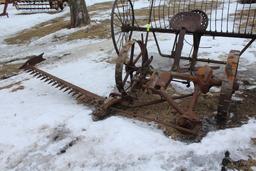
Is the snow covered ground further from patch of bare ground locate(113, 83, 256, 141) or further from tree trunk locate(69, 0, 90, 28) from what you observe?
tree trunk locate(69, 0, 90, 28)

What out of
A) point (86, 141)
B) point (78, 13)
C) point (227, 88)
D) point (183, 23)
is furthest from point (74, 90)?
point (78, 13)

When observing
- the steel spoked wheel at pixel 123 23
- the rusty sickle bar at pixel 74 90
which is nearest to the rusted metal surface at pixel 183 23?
the steel spoked wheel at pixel 123 23

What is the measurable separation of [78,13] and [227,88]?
8.54 m

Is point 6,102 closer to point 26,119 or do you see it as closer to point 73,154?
point 26,119

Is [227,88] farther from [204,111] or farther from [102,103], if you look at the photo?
[102,103]

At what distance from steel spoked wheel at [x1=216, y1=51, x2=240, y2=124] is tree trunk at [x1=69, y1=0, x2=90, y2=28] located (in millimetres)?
8106

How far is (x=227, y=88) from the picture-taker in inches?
158

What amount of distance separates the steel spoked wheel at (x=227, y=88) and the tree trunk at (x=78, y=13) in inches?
319

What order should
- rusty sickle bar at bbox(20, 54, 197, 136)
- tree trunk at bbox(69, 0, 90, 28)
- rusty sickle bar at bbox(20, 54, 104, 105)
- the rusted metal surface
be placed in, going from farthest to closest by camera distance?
tree trunk at bbox(69, 0, 90, 28) < the rusted metal surface < rusty sickle bar at bbox(20, 54, 104, 105) < rusty sickle bar at bbox(20, 54, 197, 136)

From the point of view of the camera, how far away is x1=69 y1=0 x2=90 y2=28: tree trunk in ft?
37.9

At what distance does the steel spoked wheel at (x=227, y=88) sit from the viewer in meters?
4.00

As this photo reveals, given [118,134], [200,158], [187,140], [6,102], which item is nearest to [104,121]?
[118,134]

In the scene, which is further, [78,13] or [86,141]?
[78,13]

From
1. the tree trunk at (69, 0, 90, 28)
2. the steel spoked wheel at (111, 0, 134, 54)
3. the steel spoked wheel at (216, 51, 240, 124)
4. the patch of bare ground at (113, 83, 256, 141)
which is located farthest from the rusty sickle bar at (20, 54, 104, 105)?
the tree trunk at (69, 0, 90, 28)
